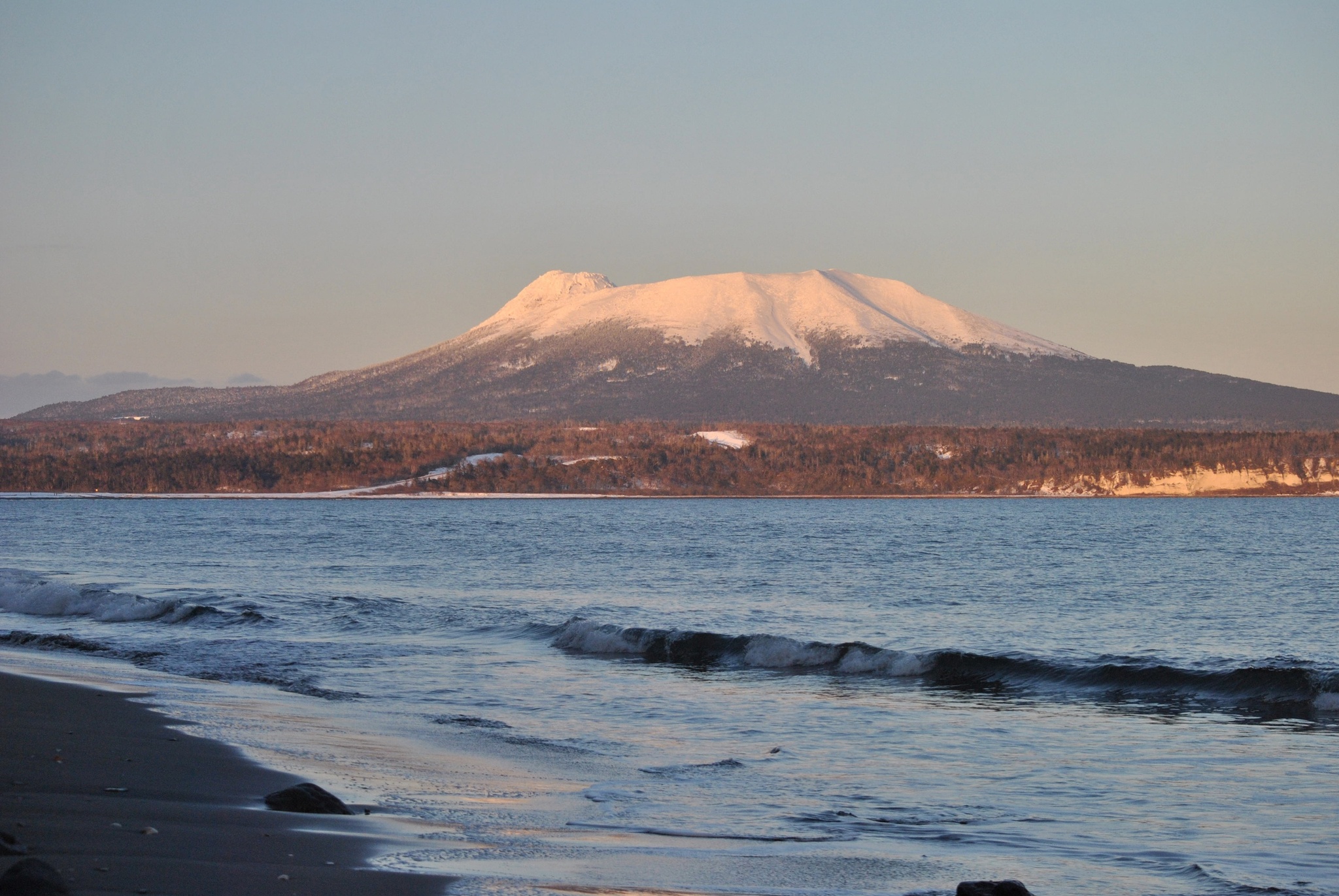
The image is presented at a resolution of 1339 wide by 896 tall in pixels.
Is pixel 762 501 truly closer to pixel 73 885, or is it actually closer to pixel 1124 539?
pixel 1124 539

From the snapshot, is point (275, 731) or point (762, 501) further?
point (762, 501)

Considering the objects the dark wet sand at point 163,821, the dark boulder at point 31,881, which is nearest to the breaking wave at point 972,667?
the dark wet sand at point 163,821

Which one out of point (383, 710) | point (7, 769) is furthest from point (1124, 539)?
point (7, 769)

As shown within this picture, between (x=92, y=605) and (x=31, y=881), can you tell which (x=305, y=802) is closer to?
(x=31, y=881)

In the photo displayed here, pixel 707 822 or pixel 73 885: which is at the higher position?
pixel 73 885

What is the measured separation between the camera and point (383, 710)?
19828 mm

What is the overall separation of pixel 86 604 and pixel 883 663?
2423 cm

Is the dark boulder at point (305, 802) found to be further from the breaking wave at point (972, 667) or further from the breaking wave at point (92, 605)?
the breaking wave at point (92, 605)

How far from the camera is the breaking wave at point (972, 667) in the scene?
2186 cm

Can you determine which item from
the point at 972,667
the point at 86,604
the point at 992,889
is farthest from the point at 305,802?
the point at 86,604

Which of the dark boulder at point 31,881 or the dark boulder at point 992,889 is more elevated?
the dark boulder at point 31,881

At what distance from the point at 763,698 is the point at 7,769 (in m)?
12.9

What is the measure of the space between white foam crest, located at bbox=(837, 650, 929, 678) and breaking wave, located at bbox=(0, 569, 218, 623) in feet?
60.5

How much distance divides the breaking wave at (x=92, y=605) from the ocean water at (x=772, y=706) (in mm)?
158
